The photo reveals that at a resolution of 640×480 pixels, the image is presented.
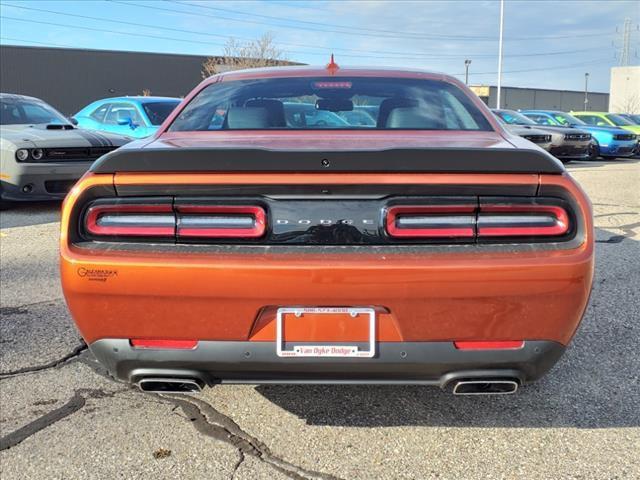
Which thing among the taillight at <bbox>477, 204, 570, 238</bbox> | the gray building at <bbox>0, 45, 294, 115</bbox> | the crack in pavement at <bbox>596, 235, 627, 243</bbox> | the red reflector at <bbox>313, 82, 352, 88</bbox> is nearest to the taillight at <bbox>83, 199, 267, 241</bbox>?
the taillight at <bbox>477, 204, 570, 238</bbox>

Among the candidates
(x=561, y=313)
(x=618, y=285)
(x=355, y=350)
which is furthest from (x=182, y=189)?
(x=618, y=285)

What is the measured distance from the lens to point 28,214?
319 inches

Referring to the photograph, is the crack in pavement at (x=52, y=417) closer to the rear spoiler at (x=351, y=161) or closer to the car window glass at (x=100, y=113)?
the rear spoiler at (x=351, y=161)

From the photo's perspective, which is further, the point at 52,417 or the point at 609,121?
the point at 609,121

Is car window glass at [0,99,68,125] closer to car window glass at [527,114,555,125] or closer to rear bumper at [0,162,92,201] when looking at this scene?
rear bumper at [0,162,92,201]

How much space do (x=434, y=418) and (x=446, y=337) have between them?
2.62ft

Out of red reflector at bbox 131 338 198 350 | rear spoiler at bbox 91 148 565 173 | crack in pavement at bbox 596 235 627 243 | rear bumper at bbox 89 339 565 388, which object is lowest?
crack in pavement at bbox 596 235 627 243

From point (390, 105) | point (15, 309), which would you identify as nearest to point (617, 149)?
point (390, 105)

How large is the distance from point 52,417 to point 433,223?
6.39 ft

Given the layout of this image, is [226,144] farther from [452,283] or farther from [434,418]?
[434,418]

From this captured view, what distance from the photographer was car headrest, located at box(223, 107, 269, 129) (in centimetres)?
309

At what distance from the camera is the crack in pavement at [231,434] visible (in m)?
2.37

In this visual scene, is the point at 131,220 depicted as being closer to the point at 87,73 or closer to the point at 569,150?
the point at 569,150

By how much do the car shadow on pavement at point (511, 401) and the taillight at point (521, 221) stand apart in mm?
807
